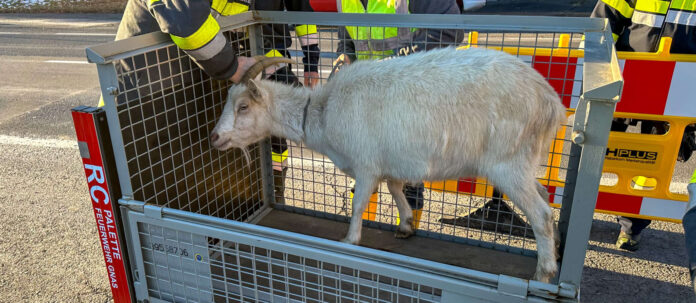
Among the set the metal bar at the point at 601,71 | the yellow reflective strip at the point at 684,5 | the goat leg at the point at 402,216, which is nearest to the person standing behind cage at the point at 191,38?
the goat leg at the point at 402,216

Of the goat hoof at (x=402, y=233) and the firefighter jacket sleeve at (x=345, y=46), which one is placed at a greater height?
the firefighter jacket sleeve at (x=345, y=46)

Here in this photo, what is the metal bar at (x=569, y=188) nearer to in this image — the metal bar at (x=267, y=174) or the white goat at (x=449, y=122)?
the white goat at (x=449, y=122)

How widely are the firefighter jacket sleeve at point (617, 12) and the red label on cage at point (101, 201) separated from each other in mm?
3672

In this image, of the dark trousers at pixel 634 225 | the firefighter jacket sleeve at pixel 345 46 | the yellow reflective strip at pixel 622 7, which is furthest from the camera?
the yellow reflective strip at pixel 622 7

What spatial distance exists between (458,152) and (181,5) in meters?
1.44

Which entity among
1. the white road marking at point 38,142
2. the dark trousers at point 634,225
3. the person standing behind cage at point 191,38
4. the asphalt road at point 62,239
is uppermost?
the person standing behind cage at point 191,38

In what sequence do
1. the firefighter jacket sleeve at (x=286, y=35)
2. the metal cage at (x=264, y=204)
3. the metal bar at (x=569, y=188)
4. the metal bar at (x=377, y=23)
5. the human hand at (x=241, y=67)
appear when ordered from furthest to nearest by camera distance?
the firefighter jacket sleeve at (x=286, y=35), the human hand at (x=241, y=67), the metal bar at (x=569, y=188), the metal bar at (x=377, y=23), the metal cage at (x=264, y=204)

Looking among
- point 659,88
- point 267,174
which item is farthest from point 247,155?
point 659,88

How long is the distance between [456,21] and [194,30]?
4.13 ft

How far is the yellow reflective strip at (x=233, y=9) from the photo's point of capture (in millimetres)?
3148

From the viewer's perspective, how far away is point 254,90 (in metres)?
2.68

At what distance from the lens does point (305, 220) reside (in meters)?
3.36

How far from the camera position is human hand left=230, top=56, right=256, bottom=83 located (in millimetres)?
2758

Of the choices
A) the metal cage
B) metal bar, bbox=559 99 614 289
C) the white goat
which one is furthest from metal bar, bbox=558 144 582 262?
Result: metal bar, bbox=559 99 614 289
